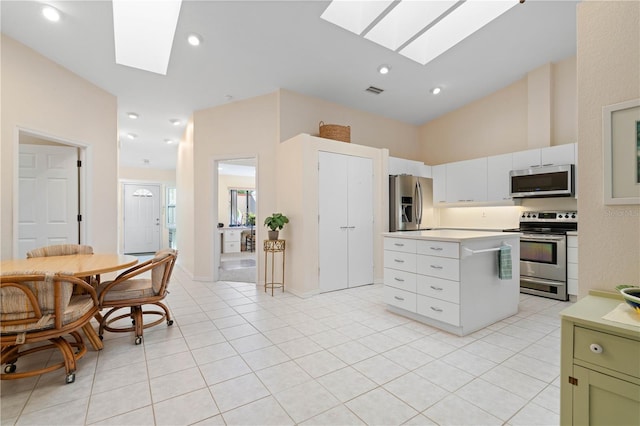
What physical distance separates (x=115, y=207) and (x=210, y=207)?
4.72ft

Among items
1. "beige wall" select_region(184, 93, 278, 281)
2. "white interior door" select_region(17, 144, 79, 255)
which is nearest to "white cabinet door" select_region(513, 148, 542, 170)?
"beige wall" select_region(184, 93, 278, 281)

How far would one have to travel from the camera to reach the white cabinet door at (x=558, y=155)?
13.1ft

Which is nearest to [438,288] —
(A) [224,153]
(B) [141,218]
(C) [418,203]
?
(C) [418,203]

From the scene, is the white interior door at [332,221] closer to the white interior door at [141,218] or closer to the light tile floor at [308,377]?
the light tile floor at [308,377]

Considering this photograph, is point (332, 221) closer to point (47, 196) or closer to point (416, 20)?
point (416, 20)

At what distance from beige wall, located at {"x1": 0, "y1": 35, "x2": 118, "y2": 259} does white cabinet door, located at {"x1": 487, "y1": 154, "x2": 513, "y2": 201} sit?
6.21 m

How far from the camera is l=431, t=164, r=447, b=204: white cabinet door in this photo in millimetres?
5543

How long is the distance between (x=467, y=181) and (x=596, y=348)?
4.55 meters

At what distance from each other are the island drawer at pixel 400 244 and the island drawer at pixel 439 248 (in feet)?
0.25

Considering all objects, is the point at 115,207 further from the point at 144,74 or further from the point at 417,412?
the point at 417,412

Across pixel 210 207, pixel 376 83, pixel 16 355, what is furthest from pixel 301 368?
pixel 376 83

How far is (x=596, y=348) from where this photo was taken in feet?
3.48

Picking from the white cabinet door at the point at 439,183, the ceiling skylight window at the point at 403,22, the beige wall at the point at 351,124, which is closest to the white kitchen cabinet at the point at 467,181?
the white cabinet door at the point at 439,183

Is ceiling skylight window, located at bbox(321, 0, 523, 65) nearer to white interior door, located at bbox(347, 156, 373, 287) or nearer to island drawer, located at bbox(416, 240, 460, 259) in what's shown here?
white interior door, located at bbox(347, 156, 373, 287)
